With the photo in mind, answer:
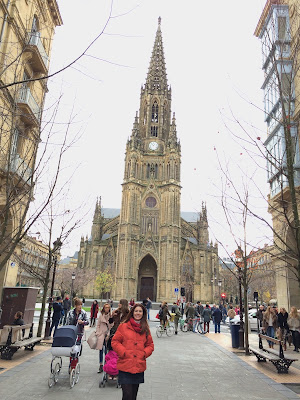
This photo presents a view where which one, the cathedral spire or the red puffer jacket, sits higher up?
the cathedral spire

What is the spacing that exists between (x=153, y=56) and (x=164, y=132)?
19323 mm

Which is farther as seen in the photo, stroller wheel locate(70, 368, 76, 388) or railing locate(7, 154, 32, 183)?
railing locate(7, 154, 32, 183)

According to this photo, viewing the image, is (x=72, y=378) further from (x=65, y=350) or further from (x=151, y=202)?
(x=151, y=202)

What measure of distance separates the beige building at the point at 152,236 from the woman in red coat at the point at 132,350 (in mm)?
42288

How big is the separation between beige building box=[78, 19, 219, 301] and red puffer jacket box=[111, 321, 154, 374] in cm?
4234

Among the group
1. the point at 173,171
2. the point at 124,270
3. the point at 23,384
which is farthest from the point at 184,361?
the point at 173,171

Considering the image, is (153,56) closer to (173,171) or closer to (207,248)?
(173,171)

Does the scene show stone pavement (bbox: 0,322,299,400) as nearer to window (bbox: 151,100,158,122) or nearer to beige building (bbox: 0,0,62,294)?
beige building (bbox: 0,0,62,294)

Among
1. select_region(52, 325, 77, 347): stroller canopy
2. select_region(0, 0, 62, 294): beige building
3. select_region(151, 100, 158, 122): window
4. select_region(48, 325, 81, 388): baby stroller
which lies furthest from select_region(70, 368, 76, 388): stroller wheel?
select_region(151, 100, 158, 122): window

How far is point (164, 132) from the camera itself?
59.9 meters

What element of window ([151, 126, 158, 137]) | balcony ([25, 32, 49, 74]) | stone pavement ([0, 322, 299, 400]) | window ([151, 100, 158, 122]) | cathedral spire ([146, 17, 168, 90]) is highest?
cathedral spire ([146, 17, 168, 90])

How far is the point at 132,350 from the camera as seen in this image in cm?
417

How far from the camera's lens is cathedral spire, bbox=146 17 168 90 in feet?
207

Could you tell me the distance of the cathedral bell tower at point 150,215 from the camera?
153 feet
